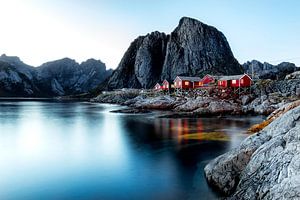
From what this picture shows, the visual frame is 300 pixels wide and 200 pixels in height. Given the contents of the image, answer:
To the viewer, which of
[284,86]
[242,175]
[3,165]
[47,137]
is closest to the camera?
[242,175]

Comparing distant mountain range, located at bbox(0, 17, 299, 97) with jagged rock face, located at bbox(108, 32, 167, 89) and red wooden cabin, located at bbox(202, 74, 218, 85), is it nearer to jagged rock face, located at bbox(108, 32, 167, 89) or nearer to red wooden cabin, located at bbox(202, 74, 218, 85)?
jagged rock face, located at bbox(108, 32, 167, 89)

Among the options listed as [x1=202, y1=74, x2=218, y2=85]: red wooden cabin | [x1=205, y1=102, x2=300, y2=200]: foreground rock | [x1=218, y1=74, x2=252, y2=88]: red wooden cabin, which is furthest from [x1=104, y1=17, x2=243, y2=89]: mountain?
[x1=205, y1=102, x2=300, y2=200]: foreground rock

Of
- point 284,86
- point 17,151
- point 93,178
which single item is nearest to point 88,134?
point 17,151

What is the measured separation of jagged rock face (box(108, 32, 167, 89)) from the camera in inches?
6934

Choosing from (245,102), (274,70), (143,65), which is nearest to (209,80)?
(245,102)

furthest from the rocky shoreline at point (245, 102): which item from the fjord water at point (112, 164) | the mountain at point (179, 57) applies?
the mountain at point (179, 57)

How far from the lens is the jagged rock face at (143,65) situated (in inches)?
6934

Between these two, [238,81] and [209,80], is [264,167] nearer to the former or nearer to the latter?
[238,81]

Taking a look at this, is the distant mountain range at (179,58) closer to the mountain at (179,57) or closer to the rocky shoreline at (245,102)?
the mountain at (179,57)

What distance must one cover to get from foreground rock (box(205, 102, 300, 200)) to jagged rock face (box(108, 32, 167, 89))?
155703 mm

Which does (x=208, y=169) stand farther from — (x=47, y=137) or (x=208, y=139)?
(x=47, y=137)

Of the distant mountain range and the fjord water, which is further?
the distant mountain range

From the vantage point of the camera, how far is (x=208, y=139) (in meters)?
31.5

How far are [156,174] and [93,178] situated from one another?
472 centimetres
